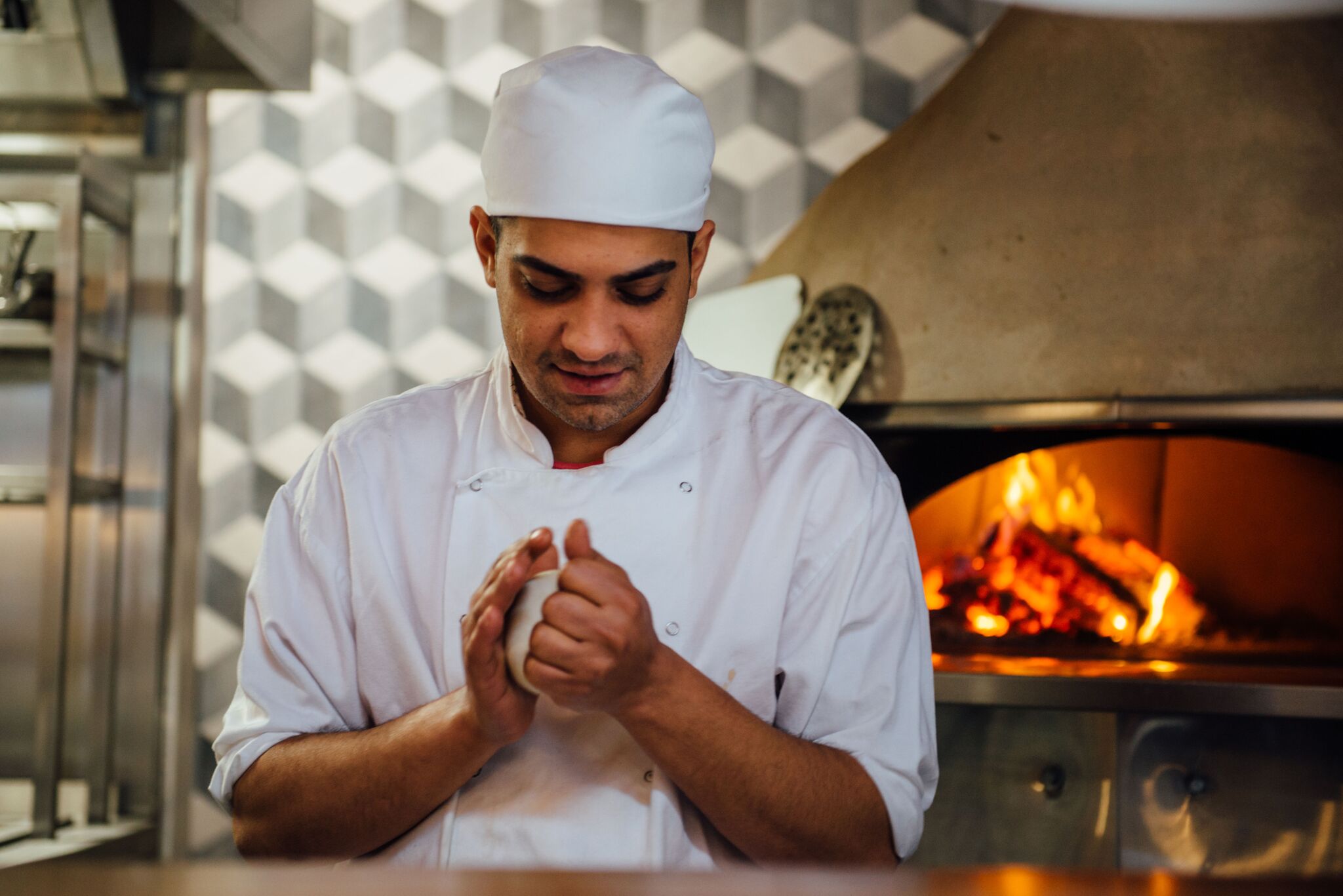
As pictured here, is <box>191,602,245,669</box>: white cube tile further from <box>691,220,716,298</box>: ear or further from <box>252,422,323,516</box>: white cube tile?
<box>691,220,716,298</box>: ear

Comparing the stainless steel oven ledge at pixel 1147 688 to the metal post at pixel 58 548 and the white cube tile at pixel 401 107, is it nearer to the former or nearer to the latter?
the metal post at pixel 58 548

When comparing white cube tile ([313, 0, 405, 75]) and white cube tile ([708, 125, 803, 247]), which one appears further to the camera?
white cube tile ([313, 0, 405, 75])

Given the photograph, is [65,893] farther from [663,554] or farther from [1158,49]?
[1158,49]

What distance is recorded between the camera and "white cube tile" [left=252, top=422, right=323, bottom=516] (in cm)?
294

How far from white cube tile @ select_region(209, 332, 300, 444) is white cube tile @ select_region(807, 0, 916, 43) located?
1.53 m

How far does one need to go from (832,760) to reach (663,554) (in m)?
0.27

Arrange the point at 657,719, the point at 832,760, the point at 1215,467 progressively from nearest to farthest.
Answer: the point at 657,719 → the point at 832,760 → the point at 1215,467

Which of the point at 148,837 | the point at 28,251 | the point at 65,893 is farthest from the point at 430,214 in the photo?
the point at 65,893

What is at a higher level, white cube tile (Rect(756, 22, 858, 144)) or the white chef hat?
white cube tile (Rect(756, 22, 858, 144))

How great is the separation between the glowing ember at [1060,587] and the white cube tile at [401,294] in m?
1.38

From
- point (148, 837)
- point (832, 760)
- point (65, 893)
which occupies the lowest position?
point (148, 837)

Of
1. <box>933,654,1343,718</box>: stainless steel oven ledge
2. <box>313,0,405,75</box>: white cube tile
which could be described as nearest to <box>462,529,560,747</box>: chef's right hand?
<box>933,654,1343,718</box>: stainless steel oven ledge

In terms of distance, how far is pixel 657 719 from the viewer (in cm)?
104

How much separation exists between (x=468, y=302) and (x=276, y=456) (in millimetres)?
607
